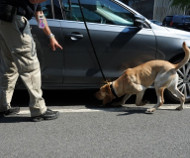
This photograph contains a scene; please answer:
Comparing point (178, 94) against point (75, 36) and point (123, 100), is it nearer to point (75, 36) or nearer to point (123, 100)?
point (123, 100)

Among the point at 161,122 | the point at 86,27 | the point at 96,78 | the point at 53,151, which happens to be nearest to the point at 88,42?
the point at 86,27

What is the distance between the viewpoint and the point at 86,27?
146 inches

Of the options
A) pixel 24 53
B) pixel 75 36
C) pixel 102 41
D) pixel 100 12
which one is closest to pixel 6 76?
pixel 24 53

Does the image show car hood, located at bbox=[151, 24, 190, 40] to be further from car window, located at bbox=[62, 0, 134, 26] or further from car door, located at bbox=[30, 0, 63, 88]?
car door, located at bbox=[30, 0, 63, 88]

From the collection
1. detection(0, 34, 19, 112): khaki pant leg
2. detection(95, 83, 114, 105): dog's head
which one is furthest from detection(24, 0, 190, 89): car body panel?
detection(0, 34, 19, 112): khaki pant leg

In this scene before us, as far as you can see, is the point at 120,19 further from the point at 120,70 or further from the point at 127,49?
the point at 120,70

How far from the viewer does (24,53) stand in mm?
2990

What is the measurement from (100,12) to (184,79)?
1660 millimetres

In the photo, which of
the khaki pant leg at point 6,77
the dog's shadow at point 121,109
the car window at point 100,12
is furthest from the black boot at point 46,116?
the car window at point 100,12

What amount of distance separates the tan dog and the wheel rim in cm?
29

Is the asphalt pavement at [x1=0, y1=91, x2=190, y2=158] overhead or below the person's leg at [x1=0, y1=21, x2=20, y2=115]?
below

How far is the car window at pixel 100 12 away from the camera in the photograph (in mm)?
3816

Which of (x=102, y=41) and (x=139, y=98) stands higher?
(x=102, y=41)

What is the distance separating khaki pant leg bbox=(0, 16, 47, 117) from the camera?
2.92 metres
